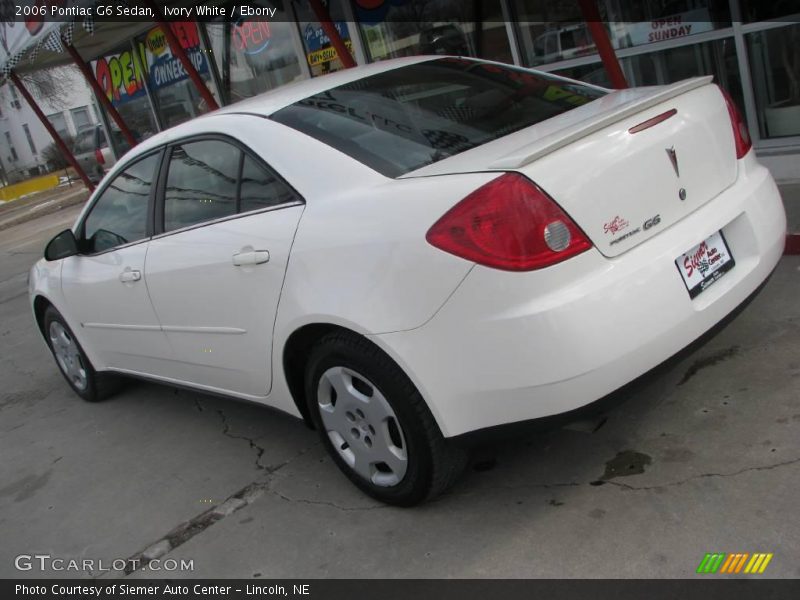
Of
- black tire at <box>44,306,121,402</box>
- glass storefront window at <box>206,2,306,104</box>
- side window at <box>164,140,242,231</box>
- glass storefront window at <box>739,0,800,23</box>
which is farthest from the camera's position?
glass storefront window at <box>206,2,306,104</box>

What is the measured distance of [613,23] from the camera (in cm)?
686

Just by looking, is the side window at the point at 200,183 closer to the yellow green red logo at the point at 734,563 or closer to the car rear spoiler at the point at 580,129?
the car rear spoiler at the point at 580,129

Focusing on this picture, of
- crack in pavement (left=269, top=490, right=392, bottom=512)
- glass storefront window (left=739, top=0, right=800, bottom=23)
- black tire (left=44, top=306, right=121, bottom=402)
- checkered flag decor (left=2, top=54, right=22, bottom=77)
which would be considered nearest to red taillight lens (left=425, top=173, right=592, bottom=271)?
crack in pavement (left=269, top=490, right=392, bottom=512)

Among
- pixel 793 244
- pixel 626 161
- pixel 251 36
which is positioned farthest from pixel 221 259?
pixel 251 36

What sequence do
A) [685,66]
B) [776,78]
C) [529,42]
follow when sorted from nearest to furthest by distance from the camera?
[776,78] → [685,66] → [529,42]

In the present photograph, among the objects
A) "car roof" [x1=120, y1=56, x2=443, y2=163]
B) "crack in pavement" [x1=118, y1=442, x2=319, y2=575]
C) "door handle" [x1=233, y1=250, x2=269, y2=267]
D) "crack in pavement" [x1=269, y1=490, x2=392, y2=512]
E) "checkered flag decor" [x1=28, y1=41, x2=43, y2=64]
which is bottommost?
"crack in pavement" [x1=269, y1=490, x2=392, y2=512]

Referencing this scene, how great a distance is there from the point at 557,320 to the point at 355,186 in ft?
2.93

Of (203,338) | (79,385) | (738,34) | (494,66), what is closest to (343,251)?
(203,338)

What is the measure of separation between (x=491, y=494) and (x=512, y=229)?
1.15m

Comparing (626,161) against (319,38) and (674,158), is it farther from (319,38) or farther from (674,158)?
(319,38)

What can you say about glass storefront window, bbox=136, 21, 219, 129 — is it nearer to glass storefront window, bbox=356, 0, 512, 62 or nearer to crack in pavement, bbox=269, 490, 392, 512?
glass storefront window, bbox=356, 0, 512, 62

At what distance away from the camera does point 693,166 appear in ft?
9.39

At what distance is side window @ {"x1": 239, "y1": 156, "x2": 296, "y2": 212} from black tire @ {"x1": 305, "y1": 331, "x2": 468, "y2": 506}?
23.1 inches

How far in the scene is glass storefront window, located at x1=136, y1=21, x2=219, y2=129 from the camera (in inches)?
461
